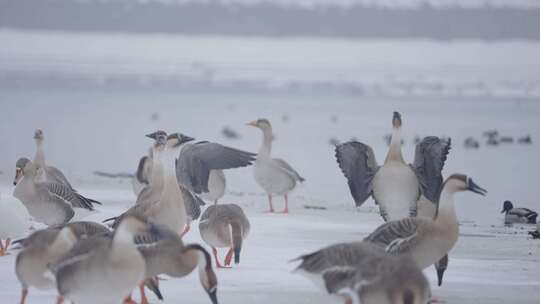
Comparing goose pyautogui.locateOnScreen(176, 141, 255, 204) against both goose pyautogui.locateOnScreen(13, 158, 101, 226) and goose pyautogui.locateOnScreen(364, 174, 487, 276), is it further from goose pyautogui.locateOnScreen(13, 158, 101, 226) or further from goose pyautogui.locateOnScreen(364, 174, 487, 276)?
goose pyautogui.locateOnScreen(364, 174, 487, 276)

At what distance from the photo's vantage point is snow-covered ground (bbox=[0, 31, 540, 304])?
841cm

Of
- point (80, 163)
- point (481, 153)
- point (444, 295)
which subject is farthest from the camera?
point (481, 153)

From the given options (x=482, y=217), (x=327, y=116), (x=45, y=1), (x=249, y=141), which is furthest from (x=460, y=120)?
(x=45, y=1)

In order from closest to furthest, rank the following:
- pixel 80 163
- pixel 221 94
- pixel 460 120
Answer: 1. pixel 80 163
2. pixel 460 120
3. pixel 221 94

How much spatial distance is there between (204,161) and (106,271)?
4.85 meters

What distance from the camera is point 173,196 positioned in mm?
8430

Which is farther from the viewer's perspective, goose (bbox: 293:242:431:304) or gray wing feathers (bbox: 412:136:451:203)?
gray wing feathers (bbox: 412:136:451:203)

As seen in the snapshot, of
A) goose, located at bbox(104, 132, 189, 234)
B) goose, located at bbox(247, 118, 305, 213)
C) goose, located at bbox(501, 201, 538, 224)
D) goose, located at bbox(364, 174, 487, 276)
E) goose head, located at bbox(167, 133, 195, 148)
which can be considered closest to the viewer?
goose, located at bbox(364, 174, 487, 276)

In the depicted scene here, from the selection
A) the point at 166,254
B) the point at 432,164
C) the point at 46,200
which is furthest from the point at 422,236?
the point at 46,200

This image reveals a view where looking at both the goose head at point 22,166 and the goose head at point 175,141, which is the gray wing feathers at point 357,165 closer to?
the goose head at point 175,141

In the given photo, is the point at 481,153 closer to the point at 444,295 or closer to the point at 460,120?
the point at 460,120

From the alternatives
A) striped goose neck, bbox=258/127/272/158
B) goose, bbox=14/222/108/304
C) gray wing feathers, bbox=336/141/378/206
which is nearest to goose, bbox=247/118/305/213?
striped goose neck, bbox=258/127/272/158

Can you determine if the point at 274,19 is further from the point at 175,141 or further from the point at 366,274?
the point at 366,274

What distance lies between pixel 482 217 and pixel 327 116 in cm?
1747
